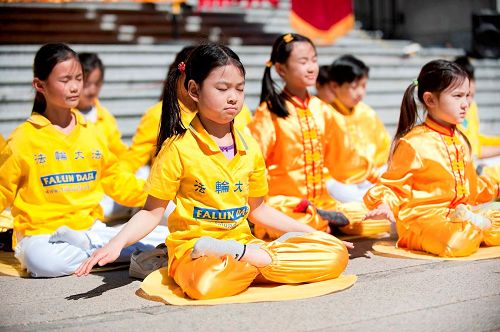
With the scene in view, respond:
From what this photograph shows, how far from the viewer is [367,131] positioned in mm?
6410

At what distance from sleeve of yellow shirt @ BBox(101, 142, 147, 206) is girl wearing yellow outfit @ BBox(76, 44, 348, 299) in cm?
85

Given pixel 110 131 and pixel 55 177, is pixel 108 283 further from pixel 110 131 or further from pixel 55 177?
pixel 110 131

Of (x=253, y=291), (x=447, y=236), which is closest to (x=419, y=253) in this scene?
(x=447, y=236)

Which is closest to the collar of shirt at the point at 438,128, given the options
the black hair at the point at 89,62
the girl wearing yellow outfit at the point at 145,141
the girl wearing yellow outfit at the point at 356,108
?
the girl wearing yellow outfit at the point at 145,141

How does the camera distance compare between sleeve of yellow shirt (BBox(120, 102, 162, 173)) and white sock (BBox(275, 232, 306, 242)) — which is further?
sleeve of yellow shirt (BBox(120, 102, 162, 173))

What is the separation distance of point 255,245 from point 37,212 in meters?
1.29

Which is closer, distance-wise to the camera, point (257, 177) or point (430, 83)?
point (257, 177)

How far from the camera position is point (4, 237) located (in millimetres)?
4535

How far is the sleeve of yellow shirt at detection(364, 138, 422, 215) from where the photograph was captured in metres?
4.14

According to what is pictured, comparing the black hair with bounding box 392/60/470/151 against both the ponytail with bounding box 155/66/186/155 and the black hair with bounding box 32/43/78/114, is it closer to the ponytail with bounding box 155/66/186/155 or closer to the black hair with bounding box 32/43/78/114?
the ponytail with bounding box 155/66/186/155

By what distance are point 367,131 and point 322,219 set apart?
6.23 ft

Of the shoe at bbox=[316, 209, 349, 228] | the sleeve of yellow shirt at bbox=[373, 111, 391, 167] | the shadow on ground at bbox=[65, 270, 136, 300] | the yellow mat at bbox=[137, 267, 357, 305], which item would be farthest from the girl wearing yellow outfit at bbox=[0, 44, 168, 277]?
the sleeve of yellow shirt at bbox=[373, 111, 391, 167]

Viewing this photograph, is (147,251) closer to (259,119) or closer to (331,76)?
(259,119)

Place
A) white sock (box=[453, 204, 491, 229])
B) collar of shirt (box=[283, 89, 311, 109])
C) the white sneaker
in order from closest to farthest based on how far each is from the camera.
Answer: the white sneaker
white sock (box=[453, 204, 491, 229])
collar of shirt (box=[283, 89, 311, 109])
